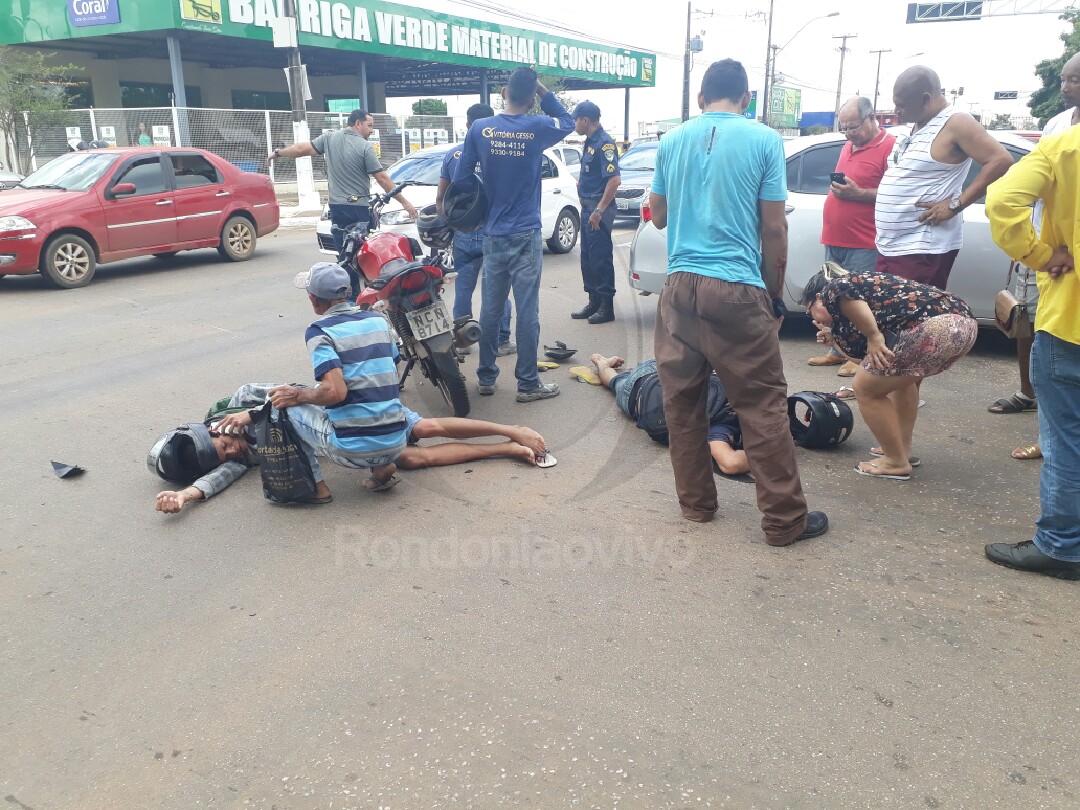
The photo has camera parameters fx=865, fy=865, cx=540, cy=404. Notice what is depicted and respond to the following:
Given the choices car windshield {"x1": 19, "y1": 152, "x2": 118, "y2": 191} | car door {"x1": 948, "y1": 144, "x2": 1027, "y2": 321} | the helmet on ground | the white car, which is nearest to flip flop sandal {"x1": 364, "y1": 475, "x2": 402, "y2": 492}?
the helmet on ground

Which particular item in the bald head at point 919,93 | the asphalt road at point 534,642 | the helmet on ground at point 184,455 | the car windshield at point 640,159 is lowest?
the asphalt road at point 534,642

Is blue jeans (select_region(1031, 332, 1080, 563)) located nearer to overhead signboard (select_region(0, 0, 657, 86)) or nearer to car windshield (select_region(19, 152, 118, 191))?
car windshield (select_region(19, 152, 118, 191))

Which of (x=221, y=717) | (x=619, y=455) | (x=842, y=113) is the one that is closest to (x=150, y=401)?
(x=619, y=455)

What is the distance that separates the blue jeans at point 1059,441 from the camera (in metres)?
3.26

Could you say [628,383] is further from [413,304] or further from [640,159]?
[640,159]

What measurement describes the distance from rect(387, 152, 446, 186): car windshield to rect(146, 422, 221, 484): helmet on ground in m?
7.92

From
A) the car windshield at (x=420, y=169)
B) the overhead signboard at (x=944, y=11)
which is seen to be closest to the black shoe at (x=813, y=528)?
the car windshield at (x=420, y=169)

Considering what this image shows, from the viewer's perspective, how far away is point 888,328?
13.6 ft

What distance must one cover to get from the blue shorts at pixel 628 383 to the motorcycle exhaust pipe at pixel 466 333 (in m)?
1.01

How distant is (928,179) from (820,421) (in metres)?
1.63

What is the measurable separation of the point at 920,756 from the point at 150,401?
17.5 feet

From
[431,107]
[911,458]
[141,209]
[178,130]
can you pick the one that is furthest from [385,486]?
[431,107]

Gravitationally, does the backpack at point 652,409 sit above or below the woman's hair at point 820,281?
below

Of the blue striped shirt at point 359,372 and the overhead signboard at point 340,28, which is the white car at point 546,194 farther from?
the overhead signboard at point 340,28
